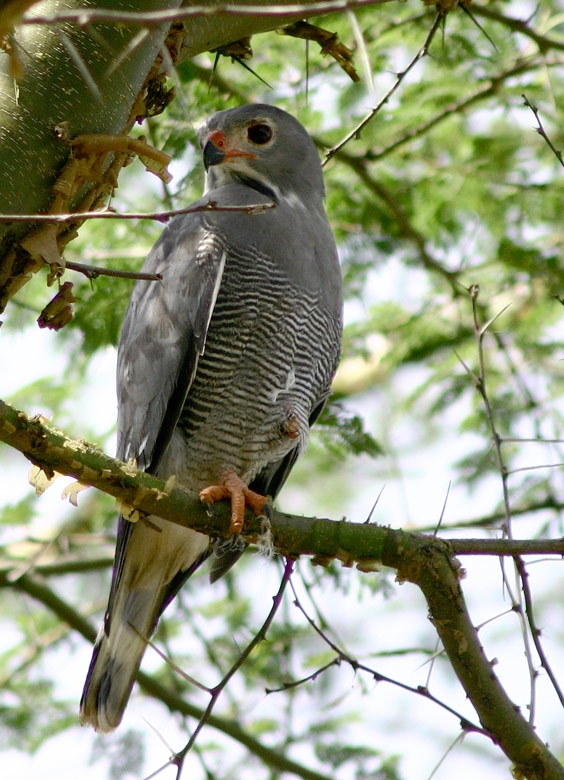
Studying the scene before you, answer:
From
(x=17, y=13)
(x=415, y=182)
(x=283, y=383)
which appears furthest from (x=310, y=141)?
(x=17, y=13)

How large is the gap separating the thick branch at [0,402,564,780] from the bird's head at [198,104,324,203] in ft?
7.24

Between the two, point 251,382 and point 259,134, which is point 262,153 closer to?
point 259,134

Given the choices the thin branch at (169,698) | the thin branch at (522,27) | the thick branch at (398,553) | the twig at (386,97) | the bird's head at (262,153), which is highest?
the thin branch at (522,27)

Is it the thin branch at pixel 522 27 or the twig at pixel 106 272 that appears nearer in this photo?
the twig at pixel 106 272

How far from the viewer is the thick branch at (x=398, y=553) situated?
7.78 feet

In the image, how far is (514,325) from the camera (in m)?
6.25

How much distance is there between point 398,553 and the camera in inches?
103

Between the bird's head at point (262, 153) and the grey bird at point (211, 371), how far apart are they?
2 cm

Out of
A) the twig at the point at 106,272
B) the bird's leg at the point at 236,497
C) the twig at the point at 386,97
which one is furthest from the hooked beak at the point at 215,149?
the twig at the point at 106,272

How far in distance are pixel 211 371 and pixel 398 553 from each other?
59.4 inches

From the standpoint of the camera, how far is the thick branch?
2.37 m

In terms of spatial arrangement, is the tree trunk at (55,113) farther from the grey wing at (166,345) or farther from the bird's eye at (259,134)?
the bird's eye at (259,134)

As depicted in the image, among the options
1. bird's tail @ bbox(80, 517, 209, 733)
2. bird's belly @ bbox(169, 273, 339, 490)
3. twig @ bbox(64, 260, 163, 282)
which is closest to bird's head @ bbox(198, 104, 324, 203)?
bird's belly @ bbox(169, 273, 339, 490)

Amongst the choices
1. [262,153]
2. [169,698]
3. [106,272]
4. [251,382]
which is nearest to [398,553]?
[106,272]
